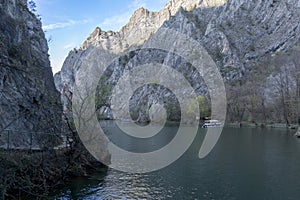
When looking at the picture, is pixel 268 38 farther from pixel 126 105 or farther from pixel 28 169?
pixel 28 169

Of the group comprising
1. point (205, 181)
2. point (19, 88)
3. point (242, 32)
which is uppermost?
point (242, 32)

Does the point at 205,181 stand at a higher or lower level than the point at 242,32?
lower

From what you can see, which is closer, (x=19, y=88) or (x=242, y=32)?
(x=19, y=88)

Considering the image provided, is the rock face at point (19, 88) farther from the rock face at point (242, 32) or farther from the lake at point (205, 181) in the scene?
the rock face at point (242, 32)

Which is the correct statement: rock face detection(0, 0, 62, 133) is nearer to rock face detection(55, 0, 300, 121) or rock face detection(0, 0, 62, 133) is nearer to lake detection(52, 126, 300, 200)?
lake detection(52, 126, 300, 200)

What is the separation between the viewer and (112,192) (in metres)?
19.6

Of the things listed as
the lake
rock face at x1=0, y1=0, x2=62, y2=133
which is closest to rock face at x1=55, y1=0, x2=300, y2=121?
the lake

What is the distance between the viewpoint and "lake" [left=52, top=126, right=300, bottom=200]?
1903cm

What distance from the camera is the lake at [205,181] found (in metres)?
19.0

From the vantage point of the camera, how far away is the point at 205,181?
2250cm

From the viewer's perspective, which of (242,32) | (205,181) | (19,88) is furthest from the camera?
(242,32)

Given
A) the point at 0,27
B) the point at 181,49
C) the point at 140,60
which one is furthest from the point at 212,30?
the point at 0,27

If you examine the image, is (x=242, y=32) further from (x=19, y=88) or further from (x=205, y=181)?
(x=19, y=88)

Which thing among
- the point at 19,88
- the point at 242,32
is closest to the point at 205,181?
the point at 19,88
